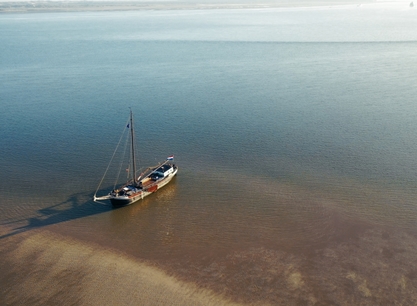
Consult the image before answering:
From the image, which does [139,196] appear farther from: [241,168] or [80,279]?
[241,168]

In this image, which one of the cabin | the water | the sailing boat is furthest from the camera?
the cabin

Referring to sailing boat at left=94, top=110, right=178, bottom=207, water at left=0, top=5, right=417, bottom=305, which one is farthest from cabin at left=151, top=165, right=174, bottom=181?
water at left=0, top=5, right=417, bottom=305

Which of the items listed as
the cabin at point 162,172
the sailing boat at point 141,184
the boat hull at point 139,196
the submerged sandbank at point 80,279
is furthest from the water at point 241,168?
the cabin at point 162,172

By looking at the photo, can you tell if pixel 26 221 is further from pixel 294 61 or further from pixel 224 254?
pixel 294 61

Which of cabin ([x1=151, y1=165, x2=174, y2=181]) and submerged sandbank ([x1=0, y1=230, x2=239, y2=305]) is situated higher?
cabin ([x1=151, y1=165, x2=174, y2=181])

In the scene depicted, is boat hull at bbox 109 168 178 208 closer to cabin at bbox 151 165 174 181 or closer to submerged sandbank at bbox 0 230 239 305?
cabin at bbox 151 165 174 181

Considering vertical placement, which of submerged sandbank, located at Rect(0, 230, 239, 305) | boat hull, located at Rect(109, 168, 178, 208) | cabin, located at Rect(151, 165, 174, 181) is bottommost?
submerged sandbank, located at Rect(0, 230, 239, 305)

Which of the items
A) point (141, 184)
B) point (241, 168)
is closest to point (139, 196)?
point (141, 184)

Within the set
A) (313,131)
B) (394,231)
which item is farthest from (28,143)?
(394,231)
